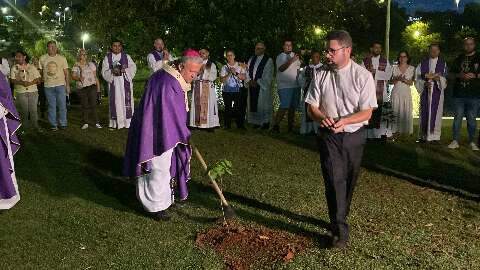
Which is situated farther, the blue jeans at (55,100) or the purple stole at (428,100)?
the blue jeans at (55,100)

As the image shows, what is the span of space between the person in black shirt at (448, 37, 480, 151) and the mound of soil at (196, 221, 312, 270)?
19.6 feet

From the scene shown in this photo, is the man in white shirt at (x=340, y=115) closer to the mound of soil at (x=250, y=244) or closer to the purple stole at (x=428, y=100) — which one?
the mound of soil at (x=250, y=244)

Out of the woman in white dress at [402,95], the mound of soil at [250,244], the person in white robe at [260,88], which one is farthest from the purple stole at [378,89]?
the mound of soil at [250,244]

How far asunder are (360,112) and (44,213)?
13.0ft

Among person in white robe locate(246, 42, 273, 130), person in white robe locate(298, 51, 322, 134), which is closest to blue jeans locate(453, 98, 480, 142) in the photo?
person in white robe locate(298, 51, 322, 134)

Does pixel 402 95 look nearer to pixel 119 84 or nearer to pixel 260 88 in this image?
pixel 260 88

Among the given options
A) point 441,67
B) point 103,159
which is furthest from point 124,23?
point 441,67

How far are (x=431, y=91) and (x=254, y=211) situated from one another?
19.8 feet

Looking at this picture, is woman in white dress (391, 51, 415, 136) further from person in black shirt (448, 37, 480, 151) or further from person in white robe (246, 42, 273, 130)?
person in white robe (246, 42, 273, 130)

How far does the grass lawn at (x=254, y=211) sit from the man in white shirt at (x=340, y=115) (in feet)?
1.67

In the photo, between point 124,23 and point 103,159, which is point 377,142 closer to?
point 103,159

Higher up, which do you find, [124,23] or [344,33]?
[124,23]

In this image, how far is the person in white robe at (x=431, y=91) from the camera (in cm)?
1122

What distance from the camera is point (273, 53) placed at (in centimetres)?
1576
